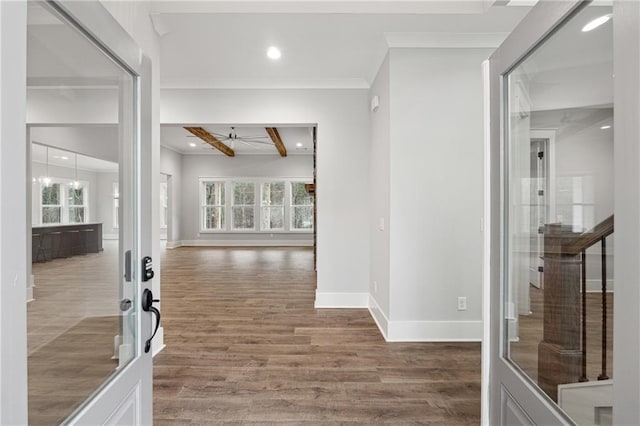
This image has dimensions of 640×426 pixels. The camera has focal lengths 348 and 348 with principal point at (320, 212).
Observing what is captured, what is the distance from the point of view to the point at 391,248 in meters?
3.34

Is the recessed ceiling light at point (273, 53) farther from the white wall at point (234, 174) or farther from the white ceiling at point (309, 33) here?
the white wall at point (234, 174)

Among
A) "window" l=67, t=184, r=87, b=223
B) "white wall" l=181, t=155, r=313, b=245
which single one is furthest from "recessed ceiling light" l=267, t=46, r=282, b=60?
"white wall" l=181, t=155, r=313, b=245

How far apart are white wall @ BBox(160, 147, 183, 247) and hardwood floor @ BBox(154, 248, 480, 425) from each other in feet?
21.3

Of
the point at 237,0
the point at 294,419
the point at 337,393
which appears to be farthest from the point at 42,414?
the point at 237,0

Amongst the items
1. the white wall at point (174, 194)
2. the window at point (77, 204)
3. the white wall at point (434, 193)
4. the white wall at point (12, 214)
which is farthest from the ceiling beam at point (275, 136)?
the white wall at point (12, 214)

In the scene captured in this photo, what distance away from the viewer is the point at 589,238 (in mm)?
1015

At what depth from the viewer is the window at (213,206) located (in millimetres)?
11453

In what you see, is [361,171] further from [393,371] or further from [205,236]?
[205,236]

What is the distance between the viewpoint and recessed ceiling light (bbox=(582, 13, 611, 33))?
0.85m

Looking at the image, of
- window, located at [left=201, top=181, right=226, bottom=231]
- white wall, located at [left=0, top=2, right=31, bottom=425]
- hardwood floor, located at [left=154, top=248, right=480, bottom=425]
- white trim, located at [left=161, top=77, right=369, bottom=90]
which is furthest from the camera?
window, located at [left=201, top=181, right=226, bottom=231]

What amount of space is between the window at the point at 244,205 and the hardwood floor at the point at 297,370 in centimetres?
695

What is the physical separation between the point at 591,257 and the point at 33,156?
156cm

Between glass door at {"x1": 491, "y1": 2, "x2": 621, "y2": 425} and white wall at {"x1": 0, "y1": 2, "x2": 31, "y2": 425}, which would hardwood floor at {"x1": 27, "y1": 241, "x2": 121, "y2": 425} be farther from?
glass door at {"x1": 491, "y1": 2, "x2": 621, "y2": 425}

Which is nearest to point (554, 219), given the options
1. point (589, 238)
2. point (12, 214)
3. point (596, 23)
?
point (589, 238)
